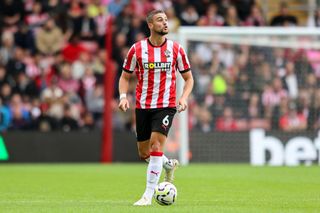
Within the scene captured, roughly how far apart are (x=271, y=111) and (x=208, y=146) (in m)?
1.69

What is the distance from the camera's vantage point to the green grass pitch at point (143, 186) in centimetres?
1046

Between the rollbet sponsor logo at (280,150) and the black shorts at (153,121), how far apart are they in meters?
11.0

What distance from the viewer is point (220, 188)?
13.8 meters

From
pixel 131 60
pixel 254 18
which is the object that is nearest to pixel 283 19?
pixel 254 18

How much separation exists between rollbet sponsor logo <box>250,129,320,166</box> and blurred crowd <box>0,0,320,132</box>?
1.00ft

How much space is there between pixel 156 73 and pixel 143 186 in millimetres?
3621

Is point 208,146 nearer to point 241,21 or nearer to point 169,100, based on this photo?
point 241,21

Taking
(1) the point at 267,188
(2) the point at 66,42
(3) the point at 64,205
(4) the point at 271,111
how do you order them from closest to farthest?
1. (3) the point at 64,205
2. (1) the point at 267,188
3. (4) the point at 271,111
4. (2) the point at 66,42

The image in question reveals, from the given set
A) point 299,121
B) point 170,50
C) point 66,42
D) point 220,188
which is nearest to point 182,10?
point 66,42

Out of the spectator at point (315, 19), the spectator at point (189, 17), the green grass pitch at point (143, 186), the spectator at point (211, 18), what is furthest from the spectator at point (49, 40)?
the spectator at point (315, 19)

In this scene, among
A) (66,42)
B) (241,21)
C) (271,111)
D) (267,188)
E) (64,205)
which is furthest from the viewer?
(241,21)

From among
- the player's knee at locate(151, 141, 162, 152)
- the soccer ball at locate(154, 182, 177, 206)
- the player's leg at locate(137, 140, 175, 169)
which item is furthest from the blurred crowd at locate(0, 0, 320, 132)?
the soccer ball at locate(154, 182, 177, 206)

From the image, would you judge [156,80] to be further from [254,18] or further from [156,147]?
[254,18]

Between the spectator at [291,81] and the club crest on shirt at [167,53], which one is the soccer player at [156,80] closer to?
the club crest on shirt at [167,53]
